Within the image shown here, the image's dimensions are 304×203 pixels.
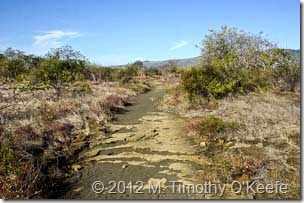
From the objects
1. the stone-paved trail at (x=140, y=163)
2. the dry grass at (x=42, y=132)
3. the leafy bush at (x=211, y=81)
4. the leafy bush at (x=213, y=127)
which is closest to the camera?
the dry grass at (x=42, y=132)

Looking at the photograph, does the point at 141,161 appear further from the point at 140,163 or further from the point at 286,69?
the point at 286,69

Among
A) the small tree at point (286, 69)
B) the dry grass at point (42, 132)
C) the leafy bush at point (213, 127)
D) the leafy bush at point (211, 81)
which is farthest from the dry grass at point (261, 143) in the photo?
the dry grass at point (42, 132)

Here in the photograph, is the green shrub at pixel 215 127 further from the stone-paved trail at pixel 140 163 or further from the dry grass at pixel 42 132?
the dry grass at pixel 42 132

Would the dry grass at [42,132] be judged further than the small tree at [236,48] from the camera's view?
No

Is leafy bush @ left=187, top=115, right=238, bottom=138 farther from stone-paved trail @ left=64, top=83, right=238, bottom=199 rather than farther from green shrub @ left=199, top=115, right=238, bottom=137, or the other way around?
stone-paved trail @ left=64, top=83, right=238, bottom=199

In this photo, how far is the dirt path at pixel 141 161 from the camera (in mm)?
5495

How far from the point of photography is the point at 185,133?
902 centimetres

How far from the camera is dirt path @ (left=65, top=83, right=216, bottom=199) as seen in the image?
5495mm

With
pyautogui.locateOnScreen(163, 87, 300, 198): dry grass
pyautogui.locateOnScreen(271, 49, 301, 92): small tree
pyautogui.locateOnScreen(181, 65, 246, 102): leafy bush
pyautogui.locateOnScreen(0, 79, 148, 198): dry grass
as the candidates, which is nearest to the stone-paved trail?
pyautogui.locateOnScreen(163, 87, 300, 198): dry grass

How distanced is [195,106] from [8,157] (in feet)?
29.0

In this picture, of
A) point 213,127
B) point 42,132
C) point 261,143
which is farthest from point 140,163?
point 42,132

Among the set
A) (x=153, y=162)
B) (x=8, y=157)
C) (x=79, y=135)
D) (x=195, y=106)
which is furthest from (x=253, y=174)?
(x=195, y=106)

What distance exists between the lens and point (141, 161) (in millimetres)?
6852

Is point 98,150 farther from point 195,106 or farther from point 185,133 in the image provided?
point 195,106
